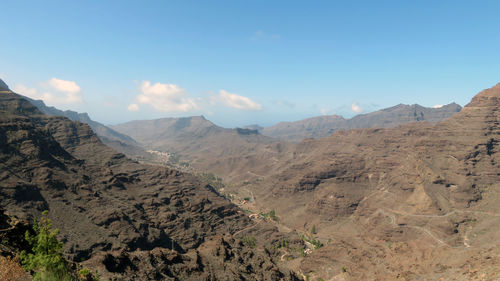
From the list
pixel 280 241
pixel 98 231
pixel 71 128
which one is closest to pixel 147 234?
pixel 98 231

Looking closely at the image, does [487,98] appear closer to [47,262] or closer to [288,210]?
[288,210]

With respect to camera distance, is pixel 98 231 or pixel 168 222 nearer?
Answer: pixel 98 231

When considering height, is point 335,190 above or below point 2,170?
below

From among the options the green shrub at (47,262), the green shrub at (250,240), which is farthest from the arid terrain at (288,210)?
the green shrub at (47,262)

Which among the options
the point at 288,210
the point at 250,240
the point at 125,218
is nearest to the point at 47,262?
the point at 125,218

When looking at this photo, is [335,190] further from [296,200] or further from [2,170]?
[2,170]

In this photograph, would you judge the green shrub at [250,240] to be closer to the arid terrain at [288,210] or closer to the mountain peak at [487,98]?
the arid terrain at [288,210]

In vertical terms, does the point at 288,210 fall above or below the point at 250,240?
below

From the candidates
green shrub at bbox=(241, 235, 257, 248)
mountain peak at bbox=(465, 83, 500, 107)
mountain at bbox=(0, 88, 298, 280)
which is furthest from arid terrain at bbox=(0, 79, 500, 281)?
green shrub at bbox=(241, 235, 257, 248)
